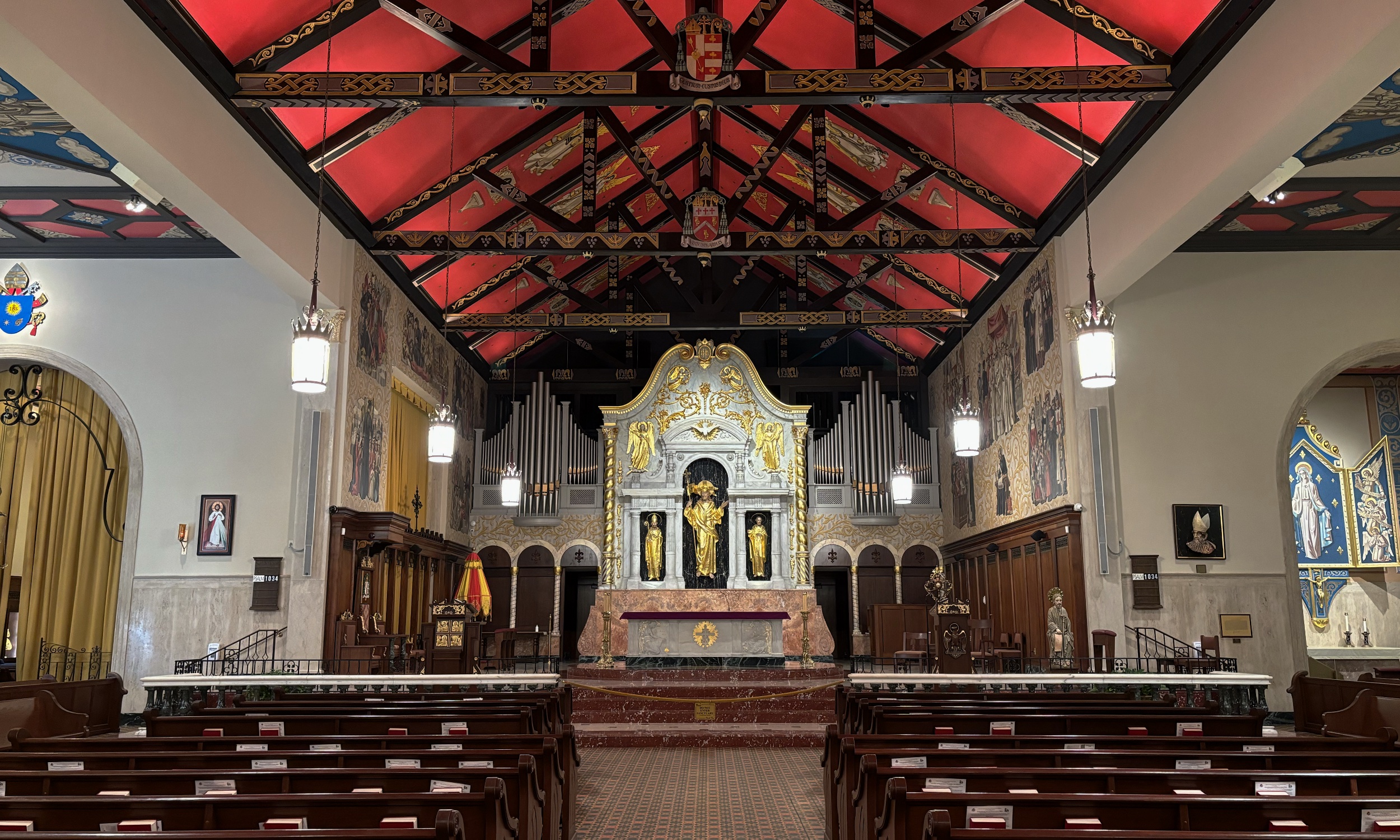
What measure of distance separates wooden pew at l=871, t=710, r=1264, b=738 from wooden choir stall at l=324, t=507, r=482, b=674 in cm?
704

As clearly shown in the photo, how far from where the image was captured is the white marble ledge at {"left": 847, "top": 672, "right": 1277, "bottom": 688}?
9828mm

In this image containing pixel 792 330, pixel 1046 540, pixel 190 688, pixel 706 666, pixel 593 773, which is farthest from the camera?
pixel 792 330

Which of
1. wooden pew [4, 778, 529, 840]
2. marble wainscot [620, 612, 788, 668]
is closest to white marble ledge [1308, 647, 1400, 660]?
marble wainscot [620, 612, 788, 668]

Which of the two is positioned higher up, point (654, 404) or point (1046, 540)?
point (654, 404)

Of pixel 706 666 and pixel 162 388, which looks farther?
pixel 706 666

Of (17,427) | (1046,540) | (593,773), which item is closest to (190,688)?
(593,773)

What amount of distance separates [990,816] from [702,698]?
8962mm

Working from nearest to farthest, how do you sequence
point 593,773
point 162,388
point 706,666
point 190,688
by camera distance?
point 593,773 < point 190,688 < point 162,388 < point 706,666

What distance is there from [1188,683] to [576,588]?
1394 centimetres

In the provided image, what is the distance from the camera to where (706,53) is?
355 inches

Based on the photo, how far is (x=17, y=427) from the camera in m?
14.6

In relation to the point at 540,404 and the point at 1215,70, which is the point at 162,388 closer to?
the point at 540,404

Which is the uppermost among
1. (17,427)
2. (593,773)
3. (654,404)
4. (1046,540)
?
(654,404)

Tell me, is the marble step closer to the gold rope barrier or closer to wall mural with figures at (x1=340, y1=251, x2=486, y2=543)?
the gold rope barrier
